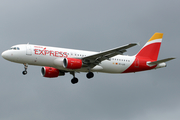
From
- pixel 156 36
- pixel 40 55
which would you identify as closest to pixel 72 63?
pixel 40 55

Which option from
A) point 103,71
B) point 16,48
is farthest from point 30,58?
point 103,71

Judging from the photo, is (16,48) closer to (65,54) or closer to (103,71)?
(65,54)

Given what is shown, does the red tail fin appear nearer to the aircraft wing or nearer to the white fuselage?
the aircraft wing

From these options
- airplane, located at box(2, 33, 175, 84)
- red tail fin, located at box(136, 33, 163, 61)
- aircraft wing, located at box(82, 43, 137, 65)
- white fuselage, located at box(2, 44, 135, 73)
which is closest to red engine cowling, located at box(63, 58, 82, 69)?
airplane, located at box(2, 33, 175, 84)

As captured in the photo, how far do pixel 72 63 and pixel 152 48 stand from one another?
51.0 feet

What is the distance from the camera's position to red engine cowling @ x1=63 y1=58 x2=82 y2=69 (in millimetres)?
40375

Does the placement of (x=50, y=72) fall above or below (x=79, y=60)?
above

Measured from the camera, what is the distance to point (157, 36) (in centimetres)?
5091

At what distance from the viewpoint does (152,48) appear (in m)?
49.8

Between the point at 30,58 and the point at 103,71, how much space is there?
1091 cm

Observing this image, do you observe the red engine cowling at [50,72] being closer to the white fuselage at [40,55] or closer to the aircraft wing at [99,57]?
the white fuselage at [40,55]

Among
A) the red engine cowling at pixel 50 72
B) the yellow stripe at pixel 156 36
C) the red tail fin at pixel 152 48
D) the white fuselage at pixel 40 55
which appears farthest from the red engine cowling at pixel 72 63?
the yellow stripe at pixel 156 36

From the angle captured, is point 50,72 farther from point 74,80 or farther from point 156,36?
point 156,36

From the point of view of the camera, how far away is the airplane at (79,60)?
40000mm
